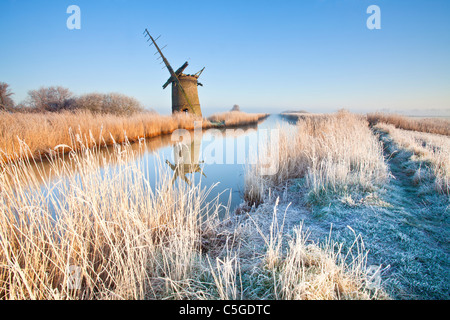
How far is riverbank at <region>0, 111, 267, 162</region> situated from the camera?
15.1 ft

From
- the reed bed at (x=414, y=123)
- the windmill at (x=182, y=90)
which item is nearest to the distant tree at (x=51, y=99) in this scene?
the windmill at (x=182, y=90)

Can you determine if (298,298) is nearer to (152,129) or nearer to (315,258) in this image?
(315,258)

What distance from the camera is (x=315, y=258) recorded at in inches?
60.8

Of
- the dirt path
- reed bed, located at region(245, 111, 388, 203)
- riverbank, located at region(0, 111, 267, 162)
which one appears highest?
riverbank, located at region(0, 111, 267, 162)

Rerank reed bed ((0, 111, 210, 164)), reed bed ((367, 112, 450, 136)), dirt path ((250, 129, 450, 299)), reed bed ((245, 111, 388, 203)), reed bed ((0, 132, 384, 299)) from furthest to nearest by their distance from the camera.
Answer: reed bed ((367, 112, 450, 136))
reed bed ((0, 111, 210, 164))
reed bed ((245, 111, 388, 203))
dirt path ((250, 129, 450, 299))
reed bed ((0, 132, 384, 299))

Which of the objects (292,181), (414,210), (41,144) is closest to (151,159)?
(41,144)

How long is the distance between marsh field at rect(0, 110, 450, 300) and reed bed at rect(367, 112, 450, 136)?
7100mm

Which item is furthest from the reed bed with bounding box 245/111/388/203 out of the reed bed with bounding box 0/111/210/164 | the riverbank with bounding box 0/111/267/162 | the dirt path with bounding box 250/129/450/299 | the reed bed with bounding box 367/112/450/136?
the reed bed with bounding box 367/112/450/136

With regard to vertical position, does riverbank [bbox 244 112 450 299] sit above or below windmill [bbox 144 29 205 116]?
below

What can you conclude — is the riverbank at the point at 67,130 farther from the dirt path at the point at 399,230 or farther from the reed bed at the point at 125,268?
the dirt path at the point at 399,230

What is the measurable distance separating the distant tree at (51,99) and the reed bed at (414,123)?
905 inches

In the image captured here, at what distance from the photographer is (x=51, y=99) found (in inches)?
690

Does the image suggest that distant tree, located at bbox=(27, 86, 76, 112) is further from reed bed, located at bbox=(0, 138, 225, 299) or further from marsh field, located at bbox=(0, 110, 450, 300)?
reed bed, located at bbox=(0, 138, 225, 299)

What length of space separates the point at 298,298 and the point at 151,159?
21.5 feet
